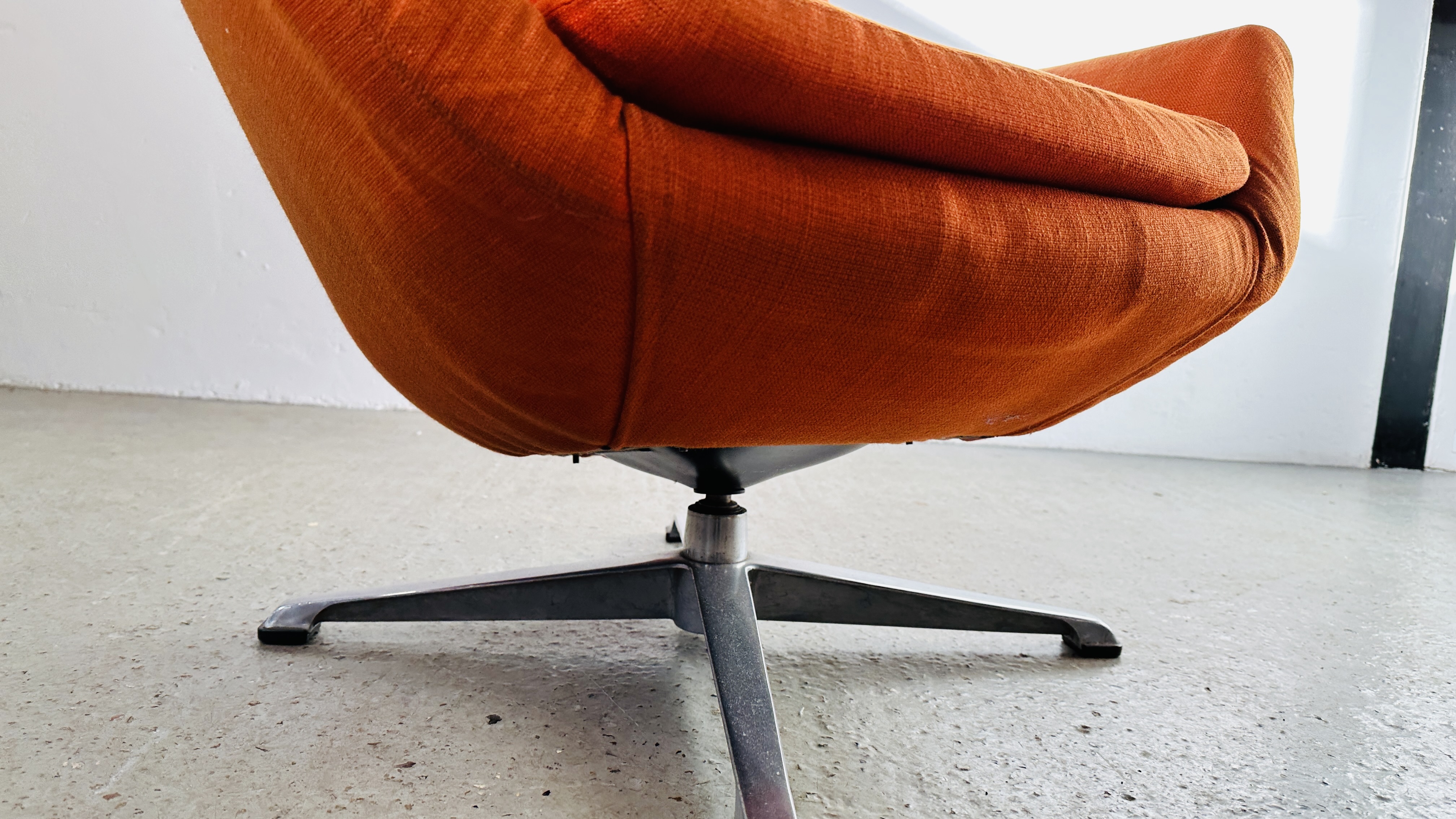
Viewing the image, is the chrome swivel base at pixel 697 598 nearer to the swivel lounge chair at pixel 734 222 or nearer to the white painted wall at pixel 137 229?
the swivel lounge chair at pixel 734 222

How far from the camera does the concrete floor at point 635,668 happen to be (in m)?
0.65

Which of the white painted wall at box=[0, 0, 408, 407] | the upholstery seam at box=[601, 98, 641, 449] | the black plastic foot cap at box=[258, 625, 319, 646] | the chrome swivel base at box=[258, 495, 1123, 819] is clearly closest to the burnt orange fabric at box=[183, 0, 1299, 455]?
the upholstery seam at box=[601, 98, 641, 449]

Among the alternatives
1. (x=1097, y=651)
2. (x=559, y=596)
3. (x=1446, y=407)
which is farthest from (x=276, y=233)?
(x=1446, y=407)

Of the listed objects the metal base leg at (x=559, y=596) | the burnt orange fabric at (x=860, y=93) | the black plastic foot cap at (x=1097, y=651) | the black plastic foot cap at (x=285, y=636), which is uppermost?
the burnt orange fabric at (x=860, y=93)

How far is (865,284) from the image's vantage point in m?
0.49

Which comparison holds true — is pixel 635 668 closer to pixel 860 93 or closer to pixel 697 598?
pixel 697 598

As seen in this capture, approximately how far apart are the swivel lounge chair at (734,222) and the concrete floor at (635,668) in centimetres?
14

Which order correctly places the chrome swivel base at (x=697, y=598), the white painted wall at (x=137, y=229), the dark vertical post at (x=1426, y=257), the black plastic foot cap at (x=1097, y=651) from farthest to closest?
the dark vertical post at (x=1426, y=257)
the white painted wall at (x=137, y=229)
the black plastic foot cap at (x=1097, y=651)
the chrome swivel base at (x=697, y=598)

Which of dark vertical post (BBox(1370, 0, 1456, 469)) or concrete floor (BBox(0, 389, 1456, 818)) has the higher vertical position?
dark vertical post (BBox(1370, 0, 1456, 469))

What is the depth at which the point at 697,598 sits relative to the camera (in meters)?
0.77

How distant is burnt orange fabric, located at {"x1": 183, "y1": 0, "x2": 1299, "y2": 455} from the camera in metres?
0.41

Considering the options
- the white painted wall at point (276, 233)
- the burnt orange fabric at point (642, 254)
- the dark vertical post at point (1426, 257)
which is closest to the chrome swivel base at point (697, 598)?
the burnt orange fabric at point (642, 254)

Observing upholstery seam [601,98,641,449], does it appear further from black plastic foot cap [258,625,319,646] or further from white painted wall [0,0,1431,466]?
white painted wall [0,0,1431,466]

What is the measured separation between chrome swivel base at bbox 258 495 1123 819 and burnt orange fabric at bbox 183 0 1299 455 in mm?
208
